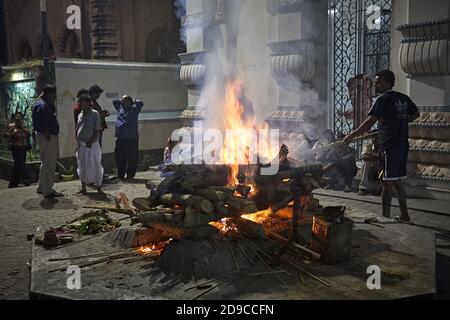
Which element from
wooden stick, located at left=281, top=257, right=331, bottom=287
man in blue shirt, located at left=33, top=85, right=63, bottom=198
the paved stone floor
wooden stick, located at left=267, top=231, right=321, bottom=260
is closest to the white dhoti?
the paved stone floor

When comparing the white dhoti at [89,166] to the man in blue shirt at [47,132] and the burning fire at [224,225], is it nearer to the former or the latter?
the man in blue shirt at [47,132]

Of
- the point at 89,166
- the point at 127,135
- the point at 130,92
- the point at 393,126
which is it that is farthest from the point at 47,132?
the point at 393,126

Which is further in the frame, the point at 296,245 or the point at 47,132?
the point at 47,132

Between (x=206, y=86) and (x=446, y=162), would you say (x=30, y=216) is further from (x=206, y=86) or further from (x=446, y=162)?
(x=446, y=162)

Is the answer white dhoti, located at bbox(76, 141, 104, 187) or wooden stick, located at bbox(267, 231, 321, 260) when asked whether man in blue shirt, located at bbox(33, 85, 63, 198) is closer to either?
white dhoti, located at bbox(76, 141, 104, 187)

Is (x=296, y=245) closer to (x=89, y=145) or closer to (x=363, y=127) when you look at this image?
(x=363, y=127)

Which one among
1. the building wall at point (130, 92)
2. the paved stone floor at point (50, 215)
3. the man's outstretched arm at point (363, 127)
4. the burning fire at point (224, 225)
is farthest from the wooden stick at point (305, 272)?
the building wall at point (130, 92)

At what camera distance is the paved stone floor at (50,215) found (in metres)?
5.44

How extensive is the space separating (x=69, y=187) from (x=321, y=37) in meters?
6.83

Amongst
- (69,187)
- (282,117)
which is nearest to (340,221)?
(282,117)

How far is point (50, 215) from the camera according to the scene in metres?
7.91

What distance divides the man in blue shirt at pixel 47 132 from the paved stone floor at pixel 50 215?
41cm

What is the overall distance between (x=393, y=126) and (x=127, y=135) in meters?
6.86

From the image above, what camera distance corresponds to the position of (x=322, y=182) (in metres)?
6.16
